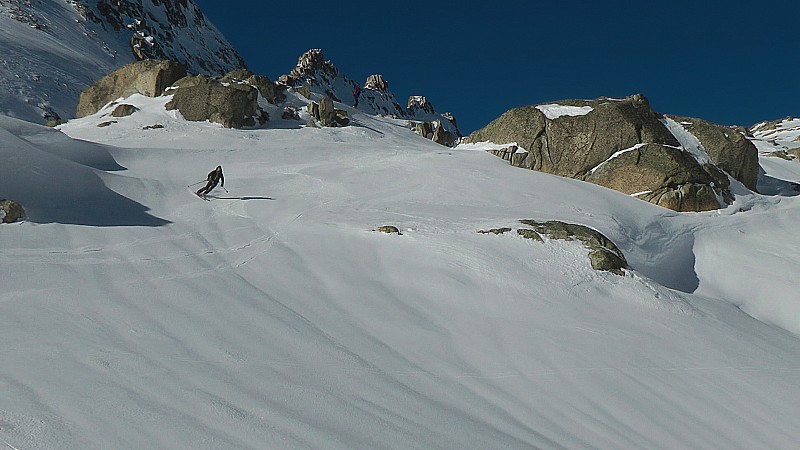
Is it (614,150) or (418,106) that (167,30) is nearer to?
(418,106)

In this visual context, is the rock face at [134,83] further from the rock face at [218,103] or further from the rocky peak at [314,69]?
the rocky peak at [314,69]

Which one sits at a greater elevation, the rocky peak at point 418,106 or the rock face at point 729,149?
the rocky peak at point 418,106

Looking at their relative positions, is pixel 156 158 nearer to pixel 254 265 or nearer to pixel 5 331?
pixel 254 265

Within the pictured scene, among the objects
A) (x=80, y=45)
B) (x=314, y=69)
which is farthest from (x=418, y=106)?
(x=80, y=45)

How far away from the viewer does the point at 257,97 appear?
93.6ft

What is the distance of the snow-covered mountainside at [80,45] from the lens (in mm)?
34000

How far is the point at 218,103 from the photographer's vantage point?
86.0ft

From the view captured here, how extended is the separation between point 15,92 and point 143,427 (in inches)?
1477

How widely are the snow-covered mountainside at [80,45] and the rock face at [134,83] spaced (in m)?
3.87

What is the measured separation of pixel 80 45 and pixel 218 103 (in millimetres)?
35127

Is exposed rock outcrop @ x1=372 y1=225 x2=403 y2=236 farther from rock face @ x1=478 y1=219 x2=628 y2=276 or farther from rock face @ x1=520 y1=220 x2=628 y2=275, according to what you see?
rock face @ x1=520 y1=220 x2=628 y2=275

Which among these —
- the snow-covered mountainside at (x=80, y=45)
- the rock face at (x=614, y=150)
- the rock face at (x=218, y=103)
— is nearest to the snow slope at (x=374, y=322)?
the rock face at (x=614, y=150)

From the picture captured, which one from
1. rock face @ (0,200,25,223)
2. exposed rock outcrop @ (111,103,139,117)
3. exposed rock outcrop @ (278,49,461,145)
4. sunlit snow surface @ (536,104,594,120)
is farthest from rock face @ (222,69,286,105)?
exposed rock outcrop @ (278,49,461,145)

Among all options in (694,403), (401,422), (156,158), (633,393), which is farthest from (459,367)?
(156,158)
